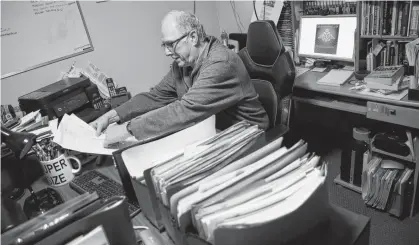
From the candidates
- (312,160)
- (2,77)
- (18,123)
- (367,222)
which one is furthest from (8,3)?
(367,222)

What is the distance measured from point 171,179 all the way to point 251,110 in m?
0.99

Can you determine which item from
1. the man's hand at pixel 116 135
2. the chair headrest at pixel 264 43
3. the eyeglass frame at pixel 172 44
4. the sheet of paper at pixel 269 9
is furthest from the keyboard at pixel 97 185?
the sheet of paper at pixel 269 9

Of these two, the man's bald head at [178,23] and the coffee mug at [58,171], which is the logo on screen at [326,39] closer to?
the man's bald head at [178,23]

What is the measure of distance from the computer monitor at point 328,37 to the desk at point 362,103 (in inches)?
7.6

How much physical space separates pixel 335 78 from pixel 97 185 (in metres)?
1.79

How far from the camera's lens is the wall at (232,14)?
9.77 ft

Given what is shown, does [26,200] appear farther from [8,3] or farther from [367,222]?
[8,3]

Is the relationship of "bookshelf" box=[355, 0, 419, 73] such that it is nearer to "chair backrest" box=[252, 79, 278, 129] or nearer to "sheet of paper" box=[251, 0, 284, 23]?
"sheet of paper" box=[251, 0, 284, 23]

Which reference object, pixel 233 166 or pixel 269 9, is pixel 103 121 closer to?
pixel 233 166

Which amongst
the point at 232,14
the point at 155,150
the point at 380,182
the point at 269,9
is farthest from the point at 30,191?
the point at 232,14

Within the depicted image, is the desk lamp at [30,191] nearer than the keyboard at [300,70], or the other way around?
the desk lamp at [30,191]

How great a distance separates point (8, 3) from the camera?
6.84 feet

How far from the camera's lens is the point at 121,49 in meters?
2.69

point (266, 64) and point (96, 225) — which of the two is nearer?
point (96, 225)
